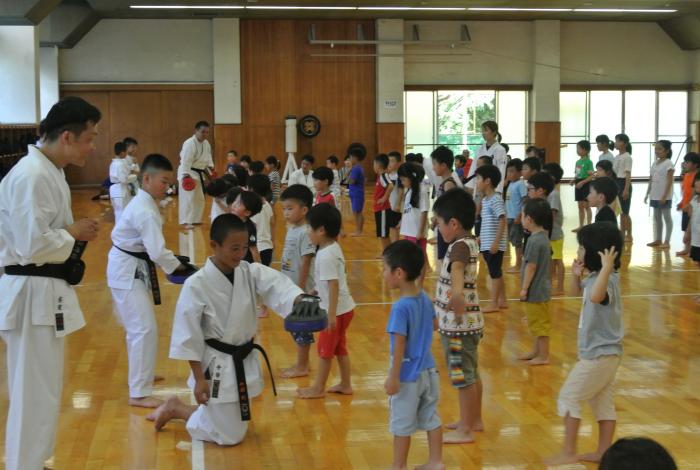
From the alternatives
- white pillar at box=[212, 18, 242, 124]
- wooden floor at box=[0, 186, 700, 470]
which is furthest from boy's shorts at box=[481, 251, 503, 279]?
white pillar at box=[212, 18, 242, 124]

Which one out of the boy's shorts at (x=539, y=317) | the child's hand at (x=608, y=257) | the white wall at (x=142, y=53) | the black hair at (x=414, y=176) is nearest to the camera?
the child's hand at (x=608, y=257)

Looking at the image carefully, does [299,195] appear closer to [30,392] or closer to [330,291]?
[330,291]

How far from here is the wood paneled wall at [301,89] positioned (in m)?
23.0

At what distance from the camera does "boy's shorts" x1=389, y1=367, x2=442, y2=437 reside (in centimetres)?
375

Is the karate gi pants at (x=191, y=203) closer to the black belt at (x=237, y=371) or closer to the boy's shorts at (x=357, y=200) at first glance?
the boy's shorts at (x=357, y=200)

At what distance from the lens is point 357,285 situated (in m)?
9.13

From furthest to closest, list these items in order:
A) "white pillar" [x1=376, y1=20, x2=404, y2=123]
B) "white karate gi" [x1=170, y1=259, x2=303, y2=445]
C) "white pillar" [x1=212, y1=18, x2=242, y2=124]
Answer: "white pillar" [x1=376, y1=20, x2=404, y2=123], "white pillar" [x1=212, y1=18, x2=242, y2=124], "white karate gi" [x1=170, y1=259, x2=303, y2=445]

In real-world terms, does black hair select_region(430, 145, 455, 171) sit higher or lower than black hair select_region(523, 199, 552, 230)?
higher

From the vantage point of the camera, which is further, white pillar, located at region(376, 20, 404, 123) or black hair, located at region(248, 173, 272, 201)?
white pillar, located at region(376, 20, 404, 123)

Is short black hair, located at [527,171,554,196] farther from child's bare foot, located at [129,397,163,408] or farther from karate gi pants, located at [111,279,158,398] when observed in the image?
child's bare foot, located at [129,397,163,408]

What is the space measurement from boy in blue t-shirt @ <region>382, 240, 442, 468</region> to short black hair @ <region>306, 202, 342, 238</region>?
1233mm

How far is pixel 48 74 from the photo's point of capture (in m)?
22.0

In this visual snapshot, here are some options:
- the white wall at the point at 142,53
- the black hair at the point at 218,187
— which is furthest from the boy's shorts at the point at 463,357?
the white wall at the point at 142,53

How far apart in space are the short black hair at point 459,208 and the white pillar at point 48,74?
19.5 metres
